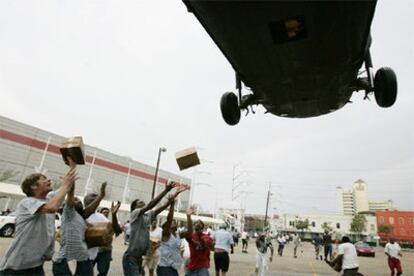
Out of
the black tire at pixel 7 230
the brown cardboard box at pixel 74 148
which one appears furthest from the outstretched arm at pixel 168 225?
the black tire at pixel 7 230

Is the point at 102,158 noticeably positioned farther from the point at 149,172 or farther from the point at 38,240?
the point at 38,240

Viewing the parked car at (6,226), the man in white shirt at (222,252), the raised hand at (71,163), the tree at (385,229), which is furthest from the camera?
the tree at (385,229)

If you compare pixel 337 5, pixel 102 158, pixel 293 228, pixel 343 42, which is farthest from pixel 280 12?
pixel 293 228

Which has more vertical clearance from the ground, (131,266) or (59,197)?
(59,197)

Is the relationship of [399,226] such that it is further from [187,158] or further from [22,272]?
[22,272]

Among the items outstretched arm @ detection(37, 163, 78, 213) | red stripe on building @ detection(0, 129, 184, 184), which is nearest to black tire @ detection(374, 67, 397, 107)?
outstretched arm @ detection(37, 163, 78, 213)

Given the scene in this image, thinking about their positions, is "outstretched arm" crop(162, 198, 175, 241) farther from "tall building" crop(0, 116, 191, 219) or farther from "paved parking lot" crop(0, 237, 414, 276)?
"tall building" crop(0, 116, 191, 219)

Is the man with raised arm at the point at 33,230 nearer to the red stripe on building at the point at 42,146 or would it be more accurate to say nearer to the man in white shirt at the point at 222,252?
the man in white shirt at the point at 222,252

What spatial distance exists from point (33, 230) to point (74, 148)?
3.26 feet

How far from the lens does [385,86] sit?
475 cm

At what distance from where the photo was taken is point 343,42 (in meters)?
3.42

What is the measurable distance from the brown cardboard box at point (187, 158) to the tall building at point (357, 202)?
162 meters

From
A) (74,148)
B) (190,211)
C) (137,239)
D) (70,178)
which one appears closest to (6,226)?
(137,239)

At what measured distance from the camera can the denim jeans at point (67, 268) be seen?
3748mm
